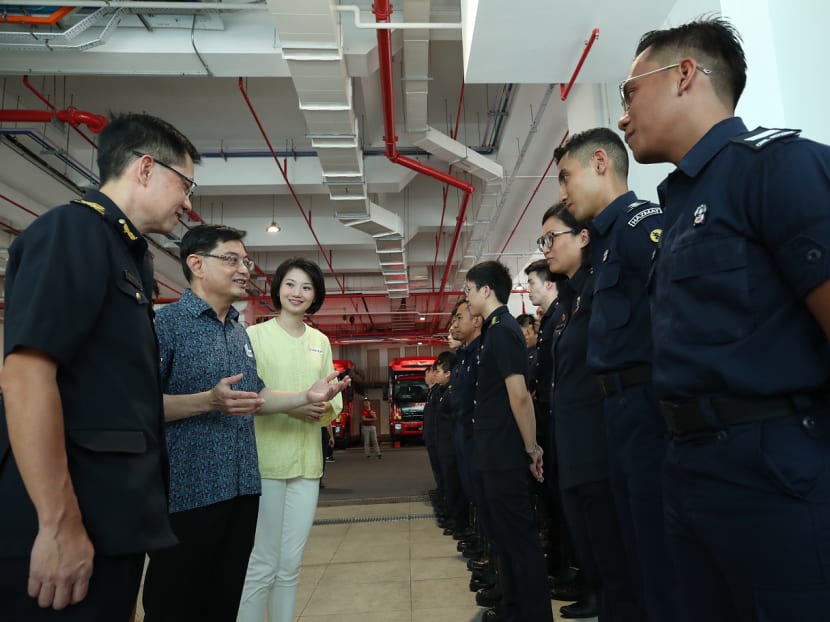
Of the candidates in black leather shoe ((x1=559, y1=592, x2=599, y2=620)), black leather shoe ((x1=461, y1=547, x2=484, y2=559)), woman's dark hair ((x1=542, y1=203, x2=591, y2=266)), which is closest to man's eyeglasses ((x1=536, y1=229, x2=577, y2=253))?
woman's dark hair ((x1=542, y1=203, x2=591, y2=266))

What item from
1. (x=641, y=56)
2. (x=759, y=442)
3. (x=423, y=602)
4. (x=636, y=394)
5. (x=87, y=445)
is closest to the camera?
(x=759, y=442)

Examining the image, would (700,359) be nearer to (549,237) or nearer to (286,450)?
(549,237)

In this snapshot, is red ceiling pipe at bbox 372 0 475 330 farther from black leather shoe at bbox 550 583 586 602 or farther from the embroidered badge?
black leather shoe at bbox 550 583 586 602

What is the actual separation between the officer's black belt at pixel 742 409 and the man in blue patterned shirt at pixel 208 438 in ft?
4.16

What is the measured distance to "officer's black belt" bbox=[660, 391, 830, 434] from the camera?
0.94m

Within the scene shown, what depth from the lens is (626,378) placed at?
1.55 m

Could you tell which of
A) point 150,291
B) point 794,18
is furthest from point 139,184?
point 794,18

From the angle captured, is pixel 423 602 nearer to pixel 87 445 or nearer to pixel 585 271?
pixel 585 271

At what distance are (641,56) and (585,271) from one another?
39.4 inches

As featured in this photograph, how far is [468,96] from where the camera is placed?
7.28 metres

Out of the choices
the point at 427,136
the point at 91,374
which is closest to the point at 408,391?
the point at 427,136

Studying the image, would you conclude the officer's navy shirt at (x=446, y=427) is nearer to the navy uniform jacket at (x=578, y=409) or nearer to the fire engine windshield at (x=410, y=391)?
the navy uniform jacket at (x=578, y=409)

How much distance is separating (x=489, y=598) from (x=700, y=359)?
104 inches

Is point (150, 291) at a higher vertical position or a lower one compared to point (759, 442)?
higher
